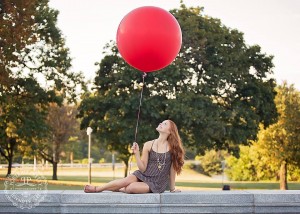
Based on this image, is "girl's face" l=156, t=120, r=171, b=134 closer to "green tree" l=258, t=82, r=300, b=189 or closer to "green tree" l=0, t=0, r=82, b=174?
"green tree" l=0, t=0, r=82, b=174

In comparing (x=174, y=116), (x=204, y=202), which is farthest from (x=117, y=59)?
(x=204, y=202)

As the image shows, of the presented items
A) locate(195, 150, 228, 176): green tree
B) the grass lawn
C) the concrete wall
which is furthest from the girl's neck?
locate(195, 150, 228, 176): green tree

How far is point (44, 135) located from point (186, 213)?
21871mm

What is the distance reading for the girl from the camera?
26.7 feet

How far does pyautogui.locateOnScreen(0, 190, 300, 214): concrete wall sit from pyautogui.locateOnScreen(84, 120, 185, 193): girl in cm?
51

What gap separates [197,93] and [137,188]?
64.5 feet

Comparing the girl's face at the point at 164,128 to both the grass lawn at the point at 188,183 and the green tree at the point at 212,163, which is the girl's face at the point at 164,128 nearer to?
the grass lawn at the point at 188,183

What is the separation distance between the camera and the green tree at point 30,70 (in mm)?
24578

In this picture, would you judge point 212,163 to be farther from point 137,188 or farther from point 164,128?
point 137,188

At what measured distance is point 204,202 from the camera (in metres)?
7.53

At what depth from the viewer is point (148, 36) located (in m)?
8.99

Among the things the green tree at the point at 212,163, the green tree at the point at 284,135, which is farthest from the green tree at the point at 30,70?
the green tree at the point at 212,163

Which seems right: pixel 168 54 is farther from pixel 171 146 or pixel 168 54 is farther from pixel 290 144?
pixel 290 144

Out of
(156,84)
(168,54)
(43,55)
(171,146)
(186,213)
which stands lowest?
(186,213)
